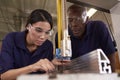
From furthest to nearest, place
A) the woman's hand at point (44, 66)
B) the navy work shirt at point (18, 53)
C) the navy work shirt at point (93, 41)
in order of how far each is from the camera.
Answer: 1. the navy work shirt at point (93, 41)
2. the navy work shirt at point (18, 53)
3. the woman's hand at point (44, 66)

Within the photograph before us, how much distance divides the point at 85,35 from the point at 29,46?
46 cm

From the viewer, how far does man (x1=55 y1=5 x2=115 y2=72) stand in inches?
58.6

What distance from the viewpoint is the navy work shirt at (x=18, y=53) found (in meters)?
1.12

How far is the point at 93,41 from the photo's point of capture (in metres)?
1.52

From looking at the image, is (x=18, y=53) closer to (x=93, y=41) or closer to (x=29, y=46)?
(x=29, y=46)

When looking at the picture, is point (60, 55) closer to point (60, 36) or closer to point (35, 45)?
point (60, 36)

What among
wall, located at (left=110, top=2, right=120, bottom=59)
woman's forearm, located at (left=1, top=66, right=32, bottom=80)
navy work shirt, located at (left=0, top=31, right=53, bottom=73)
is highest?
wall, located at (left=110, top=2, right=120, bottom=59)

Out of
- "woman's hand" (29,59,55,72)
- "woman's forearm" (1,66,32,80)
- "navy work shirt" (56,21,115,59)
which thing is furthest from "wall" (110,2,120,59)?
"navy work shirt" (56,21,115,59)

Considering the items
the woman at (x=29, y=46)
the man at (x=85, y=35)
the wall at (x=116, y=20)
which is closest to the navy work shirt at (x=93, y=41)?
the man at (x=85, y=35)

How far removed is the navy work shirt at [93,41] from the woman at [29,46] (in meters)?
0.24

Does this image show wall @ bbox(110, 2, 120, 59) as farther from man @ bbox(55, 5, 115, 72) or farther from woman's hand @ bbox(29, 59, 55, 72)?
man @ bbox(55, 5, 115, 72)

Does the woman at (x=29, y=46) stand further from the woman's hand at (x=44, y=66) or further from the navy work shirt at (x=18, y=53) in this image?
the woman's hand at (x=44, y=66)

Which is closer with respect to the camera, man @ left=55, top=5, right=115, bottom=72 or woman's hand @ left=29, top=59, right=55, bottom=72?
woman's hand @ left=29, top=59, right=55, bottom=72

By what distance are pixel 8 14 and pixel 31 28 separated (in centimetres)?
377
